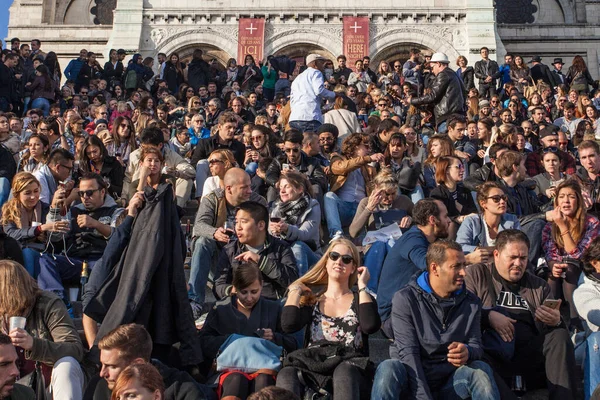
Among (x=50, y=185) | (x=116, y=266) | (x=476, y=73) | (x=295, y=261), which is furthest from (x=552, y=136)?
(x=476, y=73)

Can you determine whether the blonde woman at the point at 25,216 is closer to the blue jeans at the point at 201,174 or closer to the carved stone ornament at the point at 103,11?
the blue jeans at the point at 201,174

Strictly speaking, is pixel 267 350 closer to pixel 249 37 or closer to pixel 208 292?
pixel 208 292

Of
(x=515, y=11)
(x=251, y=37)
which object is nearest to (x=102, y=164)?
(x=251, y=37)

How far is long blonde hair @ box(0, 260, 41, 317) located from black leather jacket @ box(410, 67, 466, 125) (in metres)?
8.90

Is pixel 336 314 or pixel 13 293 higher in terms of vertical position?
pixel 13 293

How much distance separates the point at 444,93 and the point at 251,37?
15.1m

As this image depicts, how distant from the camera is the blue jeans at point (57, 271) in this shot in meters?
7.79

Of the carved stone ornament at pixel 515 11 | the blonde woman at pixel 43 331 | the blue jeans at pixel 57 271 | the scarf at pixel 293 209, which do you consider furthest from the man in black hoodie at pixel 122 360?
the carved stone ornament at pixel 515 11

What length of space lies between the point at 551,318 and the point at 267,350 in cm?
211

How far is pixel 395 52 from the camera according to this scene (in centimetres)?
2831

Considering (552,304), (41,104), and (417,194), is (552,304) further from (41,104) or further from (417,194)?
(41,104)

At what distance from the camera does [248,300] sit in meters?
6.68

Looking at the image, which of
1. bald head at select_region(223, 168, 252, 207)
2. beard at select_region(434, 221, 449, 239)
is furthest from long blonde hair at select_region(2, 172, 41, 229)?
beard at select_region(434, 221, 449, 239)

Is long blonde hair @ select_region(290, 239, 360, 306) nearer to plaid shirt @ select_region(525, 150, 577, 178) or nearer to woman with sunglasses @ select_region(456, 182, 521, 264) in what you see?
woman with sunglasses @ select_region(456, 182, 521, 264)
